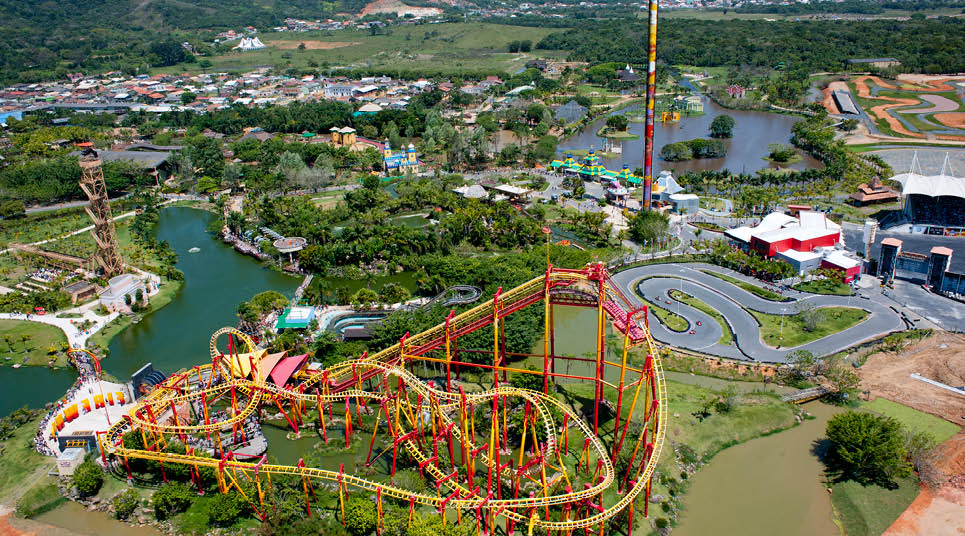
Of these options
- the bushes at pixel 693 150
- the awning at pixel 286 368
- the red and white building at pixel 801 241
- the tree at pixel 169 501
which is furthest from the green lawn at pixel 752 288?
the bushes at pixel 693 150

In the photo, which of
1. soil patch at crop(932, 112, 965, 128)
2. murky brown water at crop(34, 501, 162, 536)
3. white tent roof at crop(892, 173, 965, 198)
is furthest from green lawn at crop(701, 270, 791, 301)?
soil patch at crop(932, 112, 965, 128)

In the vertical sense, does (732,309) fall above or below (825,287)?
below

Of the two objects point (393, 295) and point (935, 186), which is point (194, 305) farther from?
point (935, 186)

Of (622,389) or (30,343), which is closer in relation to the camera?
(622,389)

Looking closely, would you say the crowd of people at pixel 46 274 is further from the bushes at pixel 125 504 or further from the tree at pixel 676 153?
the tree at pixel 676 153

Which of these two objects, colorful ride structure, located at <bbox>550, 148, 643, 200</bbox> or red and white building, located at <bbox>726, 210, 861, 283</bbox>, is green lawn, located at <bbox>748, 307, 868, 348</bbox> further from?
colorful ride structure, located at <bbox>550, 148, 643, 200</bbox>

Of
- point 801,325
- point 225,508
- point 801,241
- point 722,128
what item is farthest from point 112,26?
point 801,325
